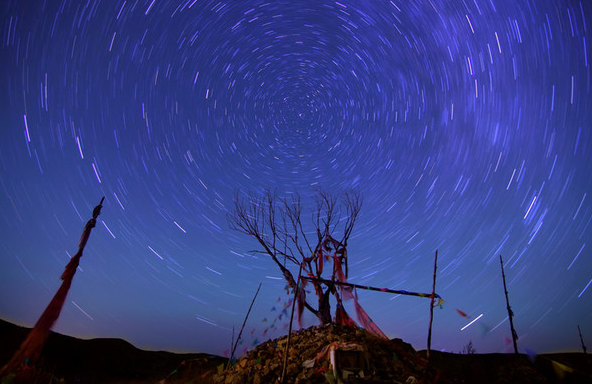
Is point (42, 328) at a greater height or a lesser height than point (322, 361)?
greater

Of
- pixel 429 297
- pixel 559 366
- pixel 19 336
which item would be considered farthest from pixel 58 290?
pixel 19 336

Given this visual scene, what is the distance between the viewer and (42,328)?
10977 millimetres

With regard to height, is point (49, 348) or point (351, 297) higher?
point (351, 297)

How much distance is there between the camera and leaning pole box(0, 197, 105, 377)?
35.9ft

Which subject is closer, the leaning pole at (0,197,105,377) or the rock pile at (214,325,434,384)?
the rock pile at (214,325,434,384)

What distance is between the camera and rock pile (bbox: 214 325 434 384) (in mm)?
9453

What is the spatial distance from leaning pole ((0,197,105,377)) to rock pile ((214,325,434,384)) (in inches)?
291

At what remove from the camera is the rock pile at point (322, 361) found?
31.0 feet

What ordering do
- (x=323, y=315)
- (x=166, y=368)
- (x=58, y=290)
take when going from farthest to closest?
(x=166, y=368) < (x=323, y=315) < (x=58, y=290)

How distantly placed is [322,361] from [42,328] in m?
11.3

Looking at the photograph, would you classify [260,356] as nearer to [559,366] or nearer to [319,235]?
[319,235]

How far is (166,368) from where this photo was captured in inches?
1303

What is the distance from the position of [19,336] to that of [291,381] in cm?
3741

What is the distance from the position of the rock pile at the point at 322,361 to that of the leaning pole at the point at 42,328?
7.38 meters
